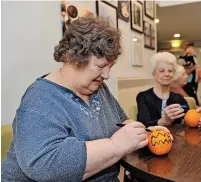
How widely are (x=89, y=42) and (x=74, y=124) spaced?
28cm

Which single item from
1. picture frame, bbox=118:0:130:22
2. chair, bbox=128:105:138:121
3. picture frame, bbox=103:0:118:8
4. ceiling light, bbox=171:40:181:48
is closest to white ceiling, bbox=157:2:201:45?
ceiling light, bbox=171:40:181:48

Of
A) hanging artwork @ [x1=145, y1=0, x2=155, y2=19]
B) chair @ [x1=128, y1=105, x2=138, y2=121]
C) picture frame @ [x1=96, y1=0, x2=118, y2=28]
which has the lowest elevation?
chair @ [x1=128, y1=105, x2=138, y2=121]

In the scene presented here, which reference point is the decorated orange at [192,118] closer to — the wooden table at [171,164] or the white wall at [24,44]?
the wooden table at [171,164]

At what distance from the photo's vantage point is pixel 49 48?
1740mm

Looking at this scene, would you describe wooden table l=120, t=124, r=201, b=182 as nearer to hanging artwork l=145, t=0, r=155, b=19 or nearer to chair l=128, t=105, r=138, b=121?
chair l=128, t=105, r=138, b=121

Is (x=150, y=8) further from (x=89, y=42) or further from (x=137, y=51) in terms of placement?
(x=89, y=42)

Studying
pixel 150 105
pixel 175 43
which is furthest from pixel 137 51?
pixel 175 43

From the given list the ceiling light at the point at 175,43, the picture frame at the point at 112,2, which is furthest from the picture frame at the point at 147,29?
the ceiling light at the point at 175,43

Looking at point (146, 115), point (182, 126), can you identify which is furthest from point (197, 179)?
point (146, 115)

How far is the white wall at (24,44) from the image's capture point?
1.47 meters

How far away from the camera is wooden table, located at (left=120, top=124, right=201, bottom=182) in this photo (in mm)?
791

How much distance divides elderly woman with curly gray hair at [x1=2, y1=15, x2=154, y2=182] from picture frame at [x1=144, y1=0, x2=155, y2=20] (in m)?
2.66

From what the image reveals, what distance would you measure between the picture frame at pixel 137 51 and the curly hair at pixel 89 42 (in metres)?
2.08

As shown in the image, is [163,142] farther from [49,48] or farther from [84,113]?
A: [49,48]
